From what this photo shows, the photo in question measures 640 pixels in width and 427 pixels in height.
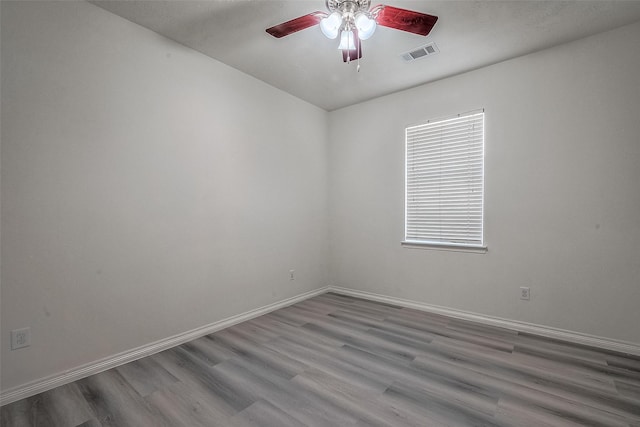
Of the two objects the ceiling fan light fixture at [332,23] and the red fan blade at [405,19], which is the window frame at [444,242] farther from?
the ceiling fan light fixture at [332,23]

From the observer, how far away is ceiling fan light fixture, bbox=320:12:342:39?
1.90m

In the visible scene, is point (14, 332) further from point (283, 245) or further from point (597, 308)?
point (597, 308)

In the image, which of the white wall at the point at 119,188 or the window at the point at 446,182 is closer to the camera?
the white wall at the point at 119,188

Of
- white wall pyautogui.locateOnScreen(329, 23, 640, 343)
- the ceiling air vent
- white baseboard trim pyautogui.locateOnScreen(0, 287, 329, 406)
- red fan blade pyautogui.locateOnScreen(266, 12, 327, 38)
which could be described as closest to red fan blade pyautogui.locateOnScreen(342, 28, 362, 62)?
red fan blade pyautogui.locateOnScreen(266, 12, 327, 38)

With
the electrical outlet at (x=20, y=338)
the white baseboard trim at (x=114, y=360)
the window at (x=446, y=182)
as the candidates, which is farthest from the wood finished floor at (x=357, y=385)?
the window at (x=446, y=182)

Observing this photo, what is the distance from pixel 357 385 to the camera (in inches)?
80.0

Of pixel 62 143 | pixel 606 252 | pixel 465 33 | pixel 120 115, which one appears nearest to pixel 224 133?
pixel 120 115

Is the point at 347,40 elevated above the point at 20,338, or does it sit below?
above

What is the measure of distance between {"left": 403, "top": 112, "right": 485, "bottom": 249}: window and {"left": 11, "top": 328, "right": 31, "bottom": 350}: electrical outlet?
3.50 meters

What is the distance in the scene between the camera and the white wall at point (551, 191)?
2.50 m

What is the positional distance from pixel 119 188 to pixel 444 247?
3.26 metres

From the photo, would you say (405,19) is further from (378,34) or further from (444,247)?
(444,247)

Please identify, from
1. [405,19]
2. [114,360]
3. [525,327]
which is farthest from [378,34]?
[114,360]

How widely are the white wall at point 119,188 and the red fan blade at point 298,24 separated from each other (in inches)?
49.0
